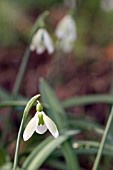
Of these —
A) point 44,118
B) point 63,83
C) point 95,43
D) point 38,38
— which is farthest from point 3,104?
point 95,43

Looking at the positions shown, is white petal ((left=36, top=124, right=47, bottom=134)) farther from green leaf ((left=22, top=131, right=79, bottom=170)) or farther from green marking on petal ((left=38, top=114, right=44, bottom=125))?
green leaf ((left=22, top=131, right=79, bottom=170))

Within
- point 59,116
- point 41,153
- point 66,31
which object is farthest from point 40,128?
point 66,31

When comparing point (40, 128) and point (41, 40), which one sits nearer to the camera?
point (40, 128)

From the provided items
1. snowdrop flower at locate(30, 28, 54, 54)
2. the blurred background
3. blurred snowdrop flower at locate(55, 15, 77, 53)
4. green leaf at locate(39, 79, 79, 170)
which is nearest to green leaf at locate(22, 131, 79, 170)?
green leaf at locate(39, 79, 79, 170)

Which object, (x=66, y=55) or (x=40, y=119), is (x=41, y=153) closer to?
(x=40, y=119)

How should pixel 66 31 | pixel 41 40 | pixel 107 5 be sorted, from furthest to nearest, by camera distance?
1. pixel 107 5
2. pixel 66 31
3. pixel 41 40

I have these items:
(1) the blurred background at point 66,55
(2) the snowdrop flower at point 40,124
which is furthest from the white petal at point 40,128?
(1) the blurred background at point 66,55

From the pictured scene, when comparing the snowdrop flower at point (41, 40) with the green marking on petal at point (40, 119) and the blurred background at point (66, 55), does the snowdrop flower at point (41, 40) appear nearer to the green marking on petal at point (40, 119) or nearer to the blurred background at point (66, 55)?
the green marking on petal at point (40, 119)
